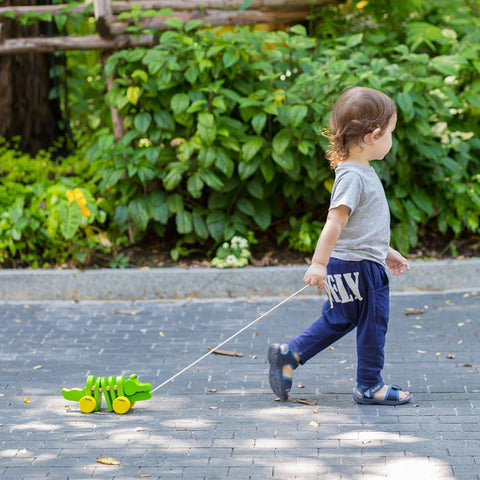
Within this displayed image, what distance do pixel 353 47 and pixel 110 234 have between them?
270cm

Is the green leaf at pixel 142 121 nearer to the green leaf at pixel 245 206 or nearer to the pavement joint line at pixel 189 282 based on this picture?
the green leaf at pixel 245 206

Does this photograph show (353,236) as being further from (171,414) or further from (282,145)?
(282,145)

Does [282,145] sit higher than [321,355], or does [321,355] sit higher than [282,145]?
[282,145]

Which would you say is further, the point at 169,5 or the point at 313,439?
the point at 169,5

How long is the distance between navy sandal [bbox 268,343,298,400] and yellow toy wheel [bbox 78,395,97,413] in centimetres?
90

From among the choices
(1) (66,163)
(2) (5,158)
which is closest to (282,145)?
(1) (66,163)

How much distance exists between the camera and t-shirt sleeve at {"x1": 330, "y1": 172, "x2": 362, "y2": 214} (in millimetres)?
3889

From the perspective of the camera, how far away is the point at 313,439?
12.1 feet

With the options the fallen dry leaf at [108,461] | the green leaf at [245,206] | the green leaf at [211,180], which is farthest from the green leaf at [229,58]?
the fallen dry leaf at [108,461]

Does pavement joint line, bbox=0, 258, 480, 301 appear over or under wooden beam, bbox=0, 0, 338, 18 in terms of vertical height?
under

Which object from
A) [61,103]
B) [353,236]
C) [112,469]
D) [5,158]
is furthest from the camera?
[61,103]

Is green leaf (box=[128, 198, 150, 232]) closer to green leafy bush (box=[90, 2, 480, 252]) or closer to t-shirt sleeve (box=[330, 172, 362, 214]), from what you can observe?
green leafy bush (box=[90, 2, 480, 252])

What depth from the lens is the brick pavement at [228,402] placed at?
3443 mm

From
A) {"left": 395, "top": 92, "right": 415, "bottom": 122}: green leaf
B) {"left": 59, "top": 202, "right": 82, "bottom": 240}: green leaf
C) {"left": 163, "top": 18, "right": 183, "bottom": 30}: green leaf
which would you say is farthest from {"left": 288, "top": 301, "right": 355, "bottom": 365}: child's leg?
{"left": 163, "top": 18, "right": 183, "bottom": 30}: green leaf
